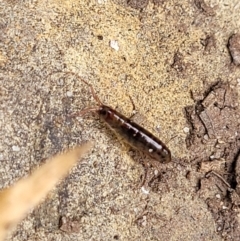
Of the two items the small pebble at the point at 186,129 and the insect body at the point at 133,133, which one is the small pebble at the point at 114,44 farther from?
the small pebble at the point at 186,129

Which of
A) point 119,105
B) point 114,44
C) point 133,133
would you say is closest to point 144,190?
point 133,133

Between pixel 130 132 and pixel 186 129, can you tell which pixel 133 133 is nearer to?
pixel 130 132

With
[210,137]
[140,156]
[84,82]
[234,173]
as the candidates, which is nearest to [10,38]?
[84,82]

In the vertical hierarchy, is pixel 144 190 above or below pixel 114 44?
below

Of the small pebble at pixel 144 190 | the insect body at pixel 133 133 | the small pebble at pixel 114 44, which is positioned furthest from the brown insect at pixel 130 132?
the small pebble at pixel 114 44

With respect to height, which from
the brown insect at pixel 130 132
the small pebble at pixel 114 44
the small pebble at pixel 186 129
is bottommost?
the brown insect at pixel 130 132

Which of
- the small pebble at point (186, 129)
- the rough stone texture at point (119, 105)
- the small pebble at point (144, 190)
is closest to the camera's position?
the rough stone texture at point (119, 105)

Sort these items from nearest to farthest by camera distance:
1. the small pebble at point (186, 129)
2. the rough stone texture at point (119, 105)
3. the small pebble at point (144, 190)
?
the rough stone texture at point (119, 105) → the small pebble at point (144, 190) → the small pebble at point (186, 129)
